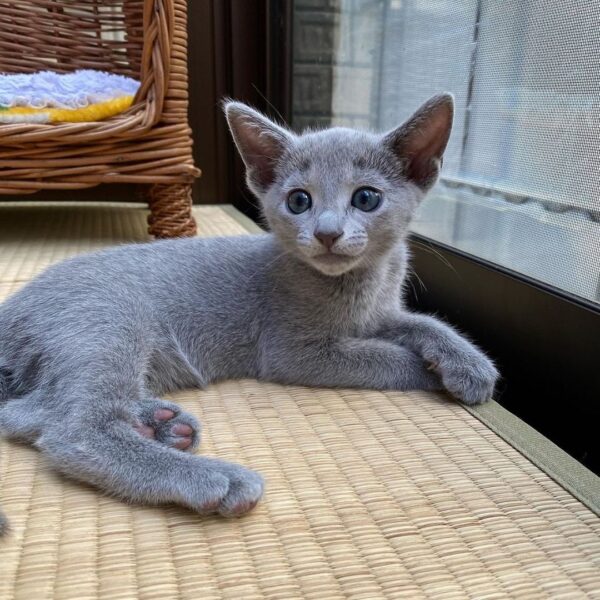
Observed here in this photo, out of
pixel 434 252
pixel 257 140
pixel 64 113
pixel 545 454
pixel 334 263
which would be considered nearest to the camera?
pixel 545 454

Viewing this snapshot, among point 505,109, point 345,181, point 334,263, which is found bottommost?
point 334,263

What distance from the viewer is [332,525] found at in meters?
0.71

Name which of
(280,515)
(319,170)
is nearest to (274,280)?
(319,170)

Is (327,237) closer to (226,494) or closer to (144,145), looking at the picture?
(226,494)

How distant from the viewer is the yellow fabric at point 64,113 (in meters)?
1.72

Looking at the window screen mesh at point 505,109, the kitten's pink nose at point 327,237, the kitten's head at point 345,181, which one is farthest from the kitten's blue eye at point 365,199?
the window screen mesh at point 505,109

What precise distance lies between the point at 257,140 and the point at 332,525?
72 centimetres

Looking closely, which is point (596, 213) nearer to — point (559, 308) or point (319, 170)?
point (559, 308)

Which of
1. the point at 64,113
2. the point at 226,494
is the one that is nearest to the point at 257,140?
the point at 226,494

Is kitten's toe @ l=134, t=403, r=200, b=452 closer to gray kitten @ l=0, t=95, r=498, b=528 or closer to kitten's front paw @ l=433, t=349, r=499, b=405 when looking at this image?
gray kitten @ l=0, t=95, r=498, b=528

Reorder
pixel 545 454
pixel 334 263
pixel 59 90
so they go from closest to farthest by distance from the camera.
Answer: pixel 545 454 → pixel 334 263 → pixel 59 90

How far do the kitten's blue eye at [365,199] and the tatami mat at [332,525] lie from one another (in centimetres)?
35

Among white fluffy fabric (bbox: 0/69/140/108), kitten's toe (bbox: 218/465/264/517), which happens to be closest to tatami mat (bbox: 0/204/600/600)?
kitten's toe (bbox: 218/465/264/517)

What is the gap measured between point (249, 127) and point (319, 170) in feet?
0.62
